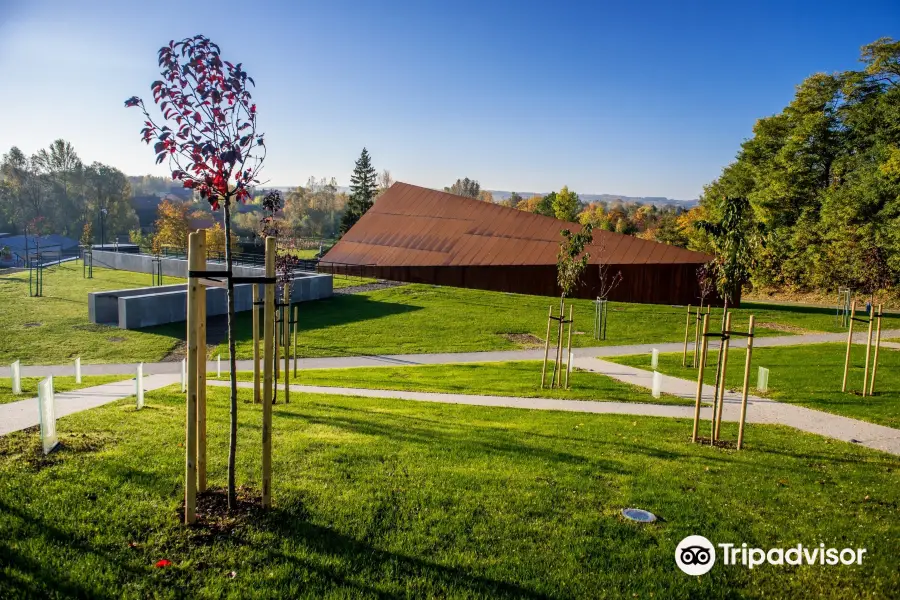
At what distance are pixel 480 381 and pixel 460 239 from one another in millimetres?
19386

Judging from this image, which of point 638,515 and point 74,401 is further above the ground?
point 638,515

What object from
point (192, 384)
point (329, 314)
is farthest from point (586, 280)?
point (192, 384)

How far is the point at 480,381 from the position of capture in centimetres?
1356

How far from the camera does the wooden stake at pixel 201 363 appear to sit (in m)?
4.57

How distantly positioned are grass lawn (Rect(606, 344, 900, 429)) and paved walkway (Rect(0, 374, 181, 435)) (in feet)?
39.0

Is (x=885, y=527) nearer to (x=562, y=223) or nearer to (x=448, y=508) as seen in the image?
(x=448, y=508)

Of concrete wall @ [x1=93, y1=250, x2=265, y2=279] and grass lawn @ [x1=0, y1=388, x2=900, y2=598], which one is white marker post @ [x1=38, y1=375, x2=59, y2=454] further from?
concrete wall @ [x1=93, y1=250, x2=265, y2=279]

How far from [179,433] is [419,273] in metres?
24.8

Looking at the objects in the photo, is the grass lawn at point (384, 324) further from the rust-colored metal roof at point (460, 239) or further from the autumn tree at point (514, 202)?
the autumn tree at point (514, 202)

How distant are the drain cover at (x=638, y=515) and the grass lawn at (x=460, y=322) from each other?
41.4 feet

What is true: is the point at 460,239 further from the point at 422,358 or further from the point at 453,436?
the point at 453,436

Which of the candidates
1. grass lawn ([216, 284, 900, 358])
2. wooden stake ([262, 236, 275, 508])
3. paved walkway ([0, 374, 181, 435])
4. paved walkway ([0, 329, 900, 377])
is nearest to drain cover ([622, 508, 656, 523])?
wooden stake ([262, 236, 275, 508])

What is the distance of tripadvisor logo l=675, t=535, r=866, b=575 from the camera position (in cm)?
460

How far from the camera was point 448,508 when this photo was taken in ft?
17.4
